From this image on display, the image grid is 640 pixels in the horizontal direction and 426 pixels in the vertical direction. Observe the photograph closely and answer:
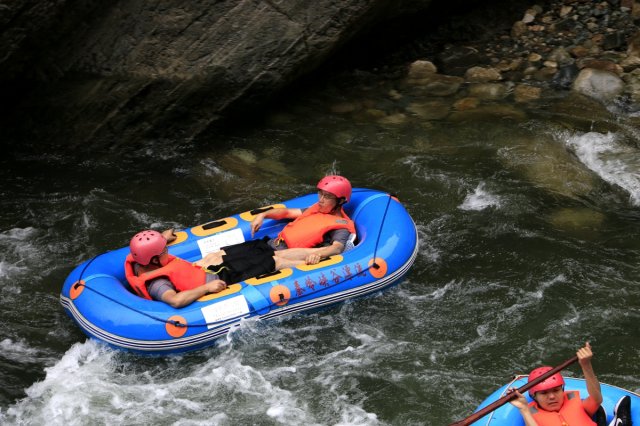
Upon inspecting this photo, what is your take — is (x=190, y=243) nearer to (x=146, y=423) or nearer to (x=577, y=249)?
(x=146, y=423)

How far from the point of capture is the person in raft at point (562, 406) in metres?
4.88

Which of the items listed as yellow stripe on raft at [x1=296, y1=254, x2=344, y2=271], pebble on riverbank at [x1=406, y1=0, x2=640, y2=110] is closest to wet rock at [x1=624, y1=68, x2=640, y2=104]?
pebble on riverbank at [x1=406, y1=0, x2=640, y2=110]

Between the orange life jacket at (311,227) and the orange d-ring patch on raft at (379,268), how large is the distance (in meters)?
0.47

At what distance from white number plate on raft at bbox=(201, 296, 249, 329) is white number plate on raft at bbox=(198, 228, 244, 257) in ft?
2.83

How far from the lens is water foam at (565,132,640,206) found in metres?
8.44

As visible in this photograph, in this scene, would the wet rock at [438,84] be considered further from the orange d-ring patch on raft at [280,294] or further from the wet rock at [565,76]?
the orange d-ring patch on raft at [280,294]

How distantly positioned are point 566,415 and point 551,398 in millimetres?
148

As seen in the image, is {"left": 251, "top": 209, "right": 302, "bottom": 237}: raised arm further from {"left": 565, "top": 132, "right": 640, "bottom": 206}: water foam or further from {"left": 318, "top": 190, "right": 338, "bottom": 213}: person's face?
{"left": 565, "top": 132, "right": 640, "bottom": 206}: water foam

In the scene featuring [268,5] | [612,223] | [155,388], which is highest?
[268,5]

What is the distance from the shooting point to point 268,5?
893 centimetres

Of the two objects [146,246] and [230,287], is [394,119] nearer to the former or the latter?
[230,287]

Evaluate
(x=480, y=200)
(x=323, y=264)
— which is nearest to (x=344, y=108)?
(x=480, y=200)

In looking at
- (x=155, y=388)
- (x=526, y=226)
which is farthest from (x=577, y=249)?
(x=155, y=388)

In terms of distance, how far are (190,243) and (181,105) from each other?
8.31ft
